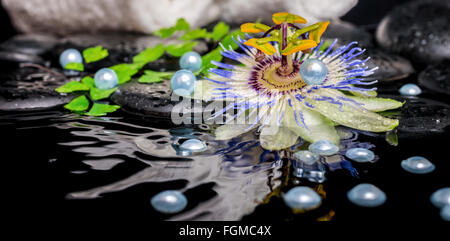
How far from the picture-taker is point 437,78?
2.88ft

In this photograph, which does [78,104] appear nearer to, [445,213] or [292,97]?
[292,97]

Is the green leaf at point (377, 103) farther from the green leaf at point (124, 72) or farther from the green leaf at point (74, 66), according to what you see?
the green leaf at point (74, 66)

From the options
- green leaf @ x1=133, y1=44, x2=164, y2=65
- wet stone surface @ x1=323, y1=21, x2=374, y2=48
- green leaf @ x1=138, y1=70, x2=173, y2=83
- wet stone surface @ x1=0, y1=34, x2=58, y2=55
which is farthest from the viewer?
wet stone surface @ x1=0, y1=34, x2=58, y2=55

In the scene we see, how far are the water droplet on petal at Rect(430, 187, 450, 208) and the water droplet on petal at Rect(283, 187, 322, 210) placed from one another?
12 cm

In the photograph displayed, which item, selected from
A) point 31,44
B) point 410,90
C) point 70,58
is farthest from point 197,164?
point 31,44

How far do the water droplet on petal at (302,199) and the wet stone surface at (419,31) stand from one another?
80 centimetres

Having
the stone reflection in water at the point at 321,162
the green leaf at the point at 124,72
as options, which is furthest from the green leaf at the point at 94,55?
the stone reflection in water at the point at 321,162

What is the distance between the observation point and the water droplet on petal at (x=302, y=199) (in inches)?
17.1

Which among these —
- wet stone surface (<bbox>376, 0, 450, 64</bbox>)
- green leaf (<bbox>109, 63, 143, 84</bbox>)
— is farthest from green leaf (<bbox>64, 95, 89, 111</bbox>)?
wet stone surface (<bbox>376, 0, 450, 64</bbox>)

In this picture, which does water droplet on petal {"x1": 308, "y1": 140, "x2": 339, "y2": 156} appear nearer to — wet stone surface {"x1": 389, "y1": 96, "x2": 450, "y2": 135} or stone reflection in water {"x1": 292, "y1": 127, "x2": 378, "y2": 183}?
stone reflection in water {"x1": 292, "y1": 127, "x2": 378, "y2": 183}

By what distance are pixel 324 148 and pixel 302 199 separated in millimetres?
121

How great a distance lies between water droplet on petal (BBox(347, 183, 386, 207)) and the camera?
44 cm
